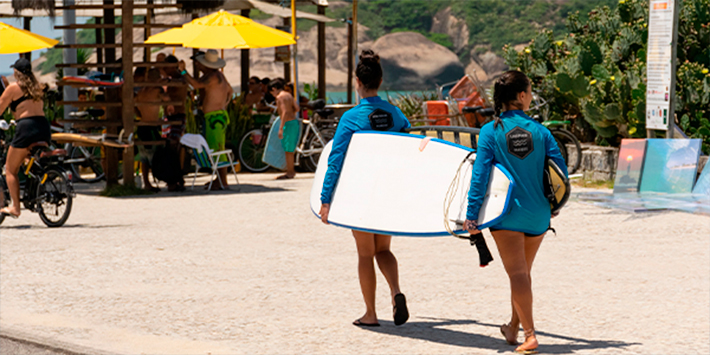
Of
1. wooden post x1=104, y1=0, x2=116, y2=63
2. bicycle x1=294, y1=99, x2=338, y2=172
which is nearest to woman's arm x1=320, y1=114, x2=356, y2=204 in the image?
wooden post x1=104, y1=0, x2=116, y2=63

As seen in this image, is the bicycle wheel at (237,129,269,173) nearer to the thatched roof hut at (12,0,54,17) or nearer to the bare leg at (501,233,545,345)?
the thatched roof hut at (12,0,54,17)

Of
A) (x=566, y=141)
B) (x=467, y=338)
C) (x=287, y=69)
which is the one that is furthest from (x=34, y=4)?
(x=467, y=338)

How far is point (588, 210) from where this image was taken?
1084 cm

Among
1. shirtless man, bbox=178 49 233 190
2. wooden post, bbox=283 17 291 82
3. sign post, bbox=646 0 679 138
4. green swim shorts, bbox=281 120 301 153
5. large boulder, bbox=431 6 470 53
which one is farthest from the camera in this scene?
large boulder, bbox=431 6 470 53

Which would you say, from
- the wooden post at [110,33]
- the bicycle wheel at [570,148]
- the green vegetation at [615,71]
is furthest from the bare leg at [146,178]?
the green vegetation at [615,71]

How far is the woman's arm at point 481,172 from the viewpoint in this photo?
15.8 ft

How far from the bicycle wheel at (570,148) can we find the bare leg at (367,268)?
29.6 feet

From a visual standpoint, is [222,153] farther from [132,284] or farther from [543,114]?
[132,284]

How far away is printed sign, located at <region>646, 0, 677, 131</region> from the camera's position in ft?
37.7

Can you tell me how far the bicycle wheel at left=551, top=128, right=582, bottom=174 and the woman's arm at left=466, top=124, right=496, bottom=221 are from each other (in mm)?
9610

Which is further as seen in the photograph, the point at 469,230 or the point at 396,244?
the point at 396,244

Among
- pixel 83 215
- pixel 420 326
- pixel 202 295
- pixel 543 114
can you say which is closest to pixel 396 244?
pixel 202 295

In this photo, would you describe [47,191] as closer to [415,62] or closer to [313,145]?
[313,145]

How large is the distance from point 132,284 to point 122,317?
104 cm
